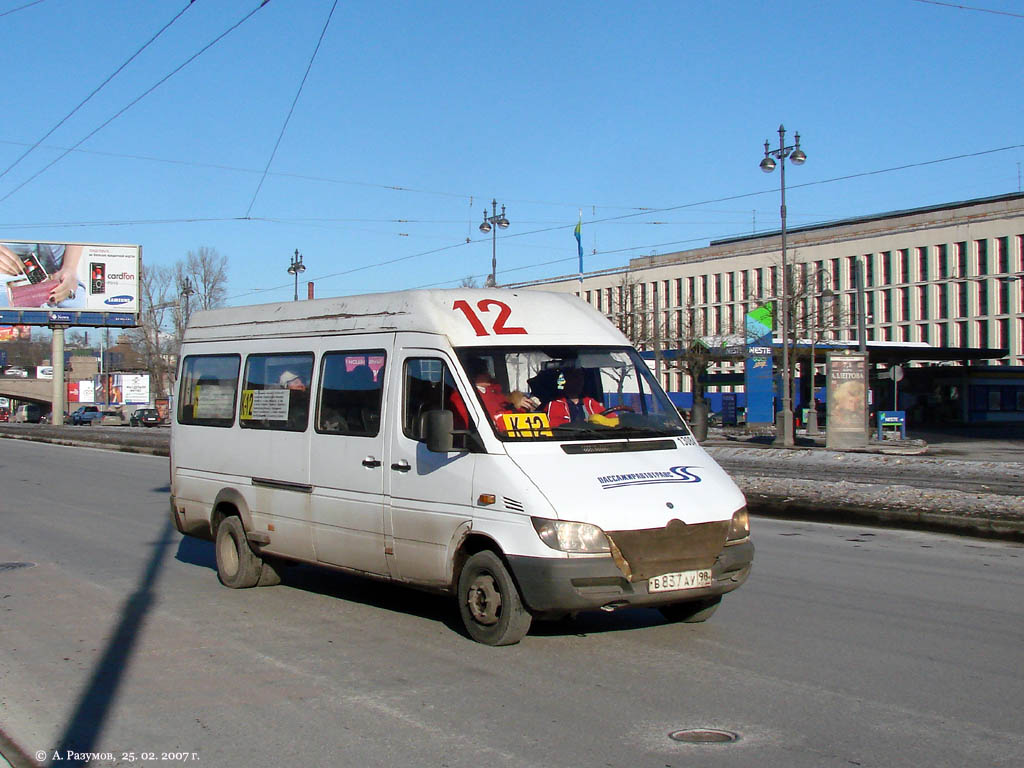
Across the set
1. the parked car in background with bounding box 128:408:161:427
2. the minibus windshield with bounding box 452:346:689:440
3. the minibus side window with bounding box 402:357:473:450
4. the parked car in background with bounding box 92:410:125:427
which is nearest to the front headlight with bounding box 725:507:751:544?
the minibus windshield with bounding box 452:346:689:440

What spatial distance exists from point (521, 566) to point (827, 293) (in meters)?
35.9

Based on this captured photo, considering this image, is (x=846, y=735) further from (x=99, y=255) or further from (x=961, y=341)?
(x=961, y=341)

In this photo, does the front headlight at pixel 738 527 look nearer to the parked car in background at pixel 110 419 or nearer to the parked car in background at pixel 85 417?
the parked car in background at pixel 110 419

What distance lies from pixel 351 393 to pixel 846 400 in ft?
83.0

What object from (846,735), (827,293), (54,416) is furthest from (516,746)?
(54,416)

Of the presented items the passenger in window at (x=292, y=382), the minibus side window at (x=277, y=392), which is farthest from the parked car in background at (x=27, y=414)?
the passenger in window at (x=292, y=382)

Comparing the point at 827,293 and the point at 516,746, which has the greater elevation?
the point at 827,293

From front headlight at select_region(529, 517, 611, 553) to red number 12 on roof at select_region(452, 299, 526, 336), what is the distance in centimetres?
176

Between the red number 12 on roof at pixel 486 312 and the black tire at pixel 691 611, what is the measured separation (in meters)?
2.29

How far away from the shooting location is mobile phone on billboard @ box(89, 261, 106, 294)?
64.6 metres

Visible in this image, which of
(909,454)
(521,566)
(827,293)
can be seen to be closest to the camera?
(521,566)

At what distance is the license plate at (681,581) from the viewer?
6.72m

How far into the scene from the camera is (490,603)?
704 centimetres

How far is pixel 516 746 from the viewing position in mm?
5082
